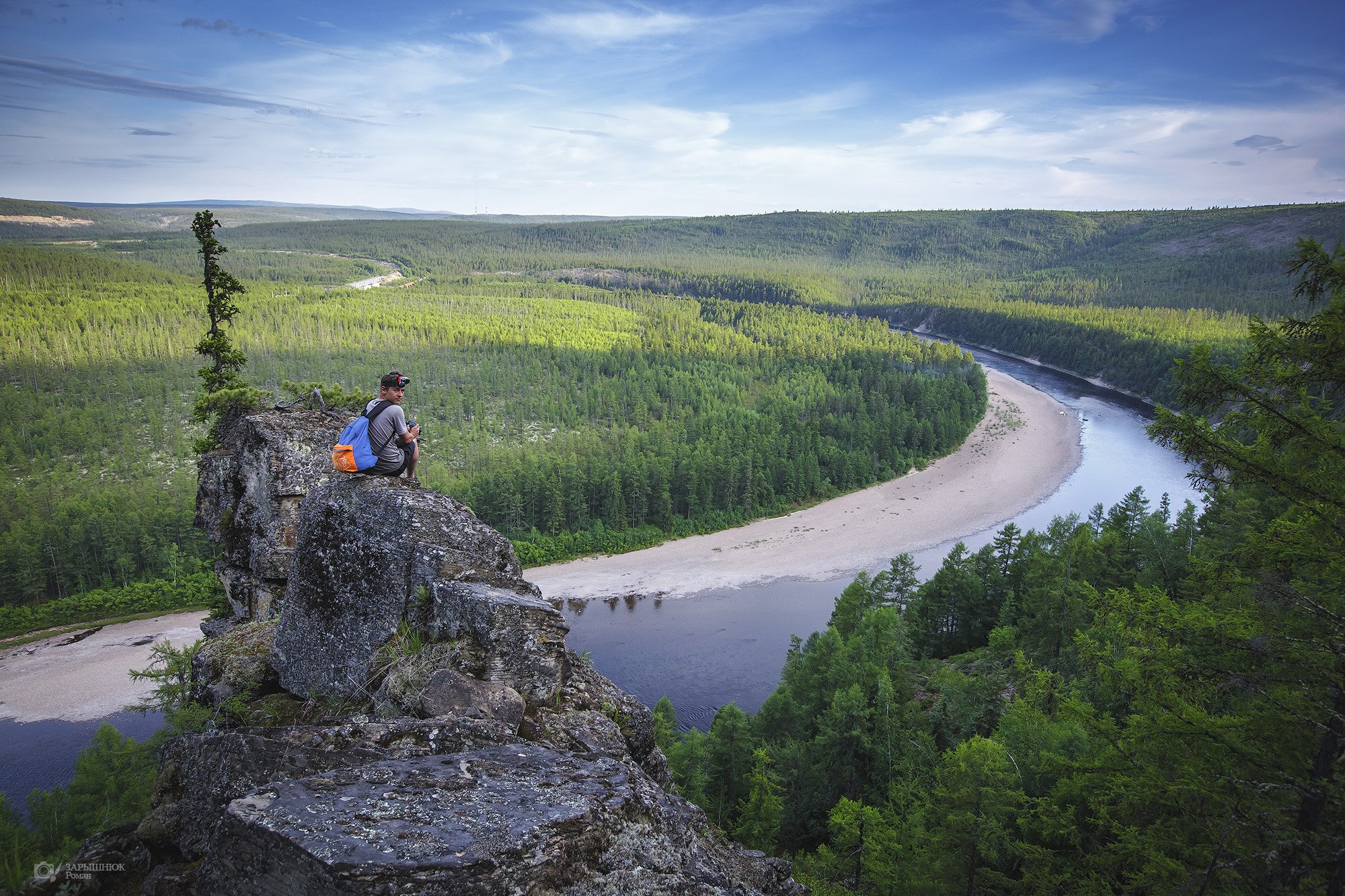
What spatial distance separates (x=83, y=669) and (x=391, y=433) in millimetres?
60345

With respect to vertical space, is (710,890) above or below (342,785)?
below

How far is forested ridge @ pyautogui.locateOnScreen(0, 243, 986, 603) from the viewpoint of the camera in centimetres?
7231

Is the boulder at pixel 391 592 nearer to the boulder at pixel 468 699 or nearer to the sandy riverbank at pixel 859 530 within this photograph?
the boulder at pixel 468 699

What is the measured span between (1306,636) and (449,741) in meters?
12.0

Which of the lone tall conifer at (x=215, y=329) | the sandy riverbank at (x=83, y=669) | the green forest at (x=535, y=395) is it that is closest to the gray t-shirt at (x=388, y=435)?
the lone tall conifer at (x=215, y=329)

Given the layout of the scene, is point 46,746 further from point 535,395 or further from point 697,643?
point 535,395

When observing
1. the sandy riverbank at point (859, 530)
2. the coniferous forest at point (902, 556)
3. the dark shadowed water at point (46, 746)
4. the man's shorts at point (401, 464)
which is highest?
the man's shorts at point (401, 464)

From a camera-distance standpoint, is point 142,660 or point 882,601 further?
point 142,660

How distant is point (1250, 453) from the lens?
32.7ft

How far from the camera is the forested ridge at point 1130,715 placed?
9.35 metres

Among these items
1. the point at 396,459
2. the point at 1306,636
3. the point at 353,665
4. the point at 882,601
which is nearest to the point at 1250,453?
the point at 1306,636

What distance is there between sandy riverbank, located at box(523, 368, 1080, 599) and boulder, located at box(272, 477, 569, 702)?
49.7 meters

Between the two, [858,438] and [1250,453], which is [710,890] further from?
[858,438]

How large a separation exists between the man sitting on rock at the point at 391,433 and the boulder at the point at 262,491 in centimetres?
415
